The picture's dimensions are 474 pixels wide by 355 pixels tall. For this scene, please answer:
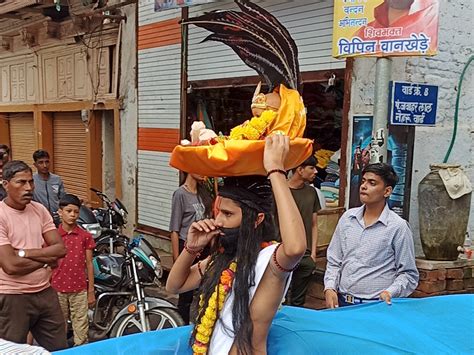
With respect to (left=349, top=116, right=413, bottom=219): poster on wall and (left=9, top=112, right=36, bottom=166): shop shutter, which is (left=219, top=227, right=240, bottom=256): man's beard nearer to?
(left=349, top=116, right=413, bottom=219): poster on wall

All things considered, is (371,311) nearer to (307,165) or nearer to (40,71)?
(307,165)

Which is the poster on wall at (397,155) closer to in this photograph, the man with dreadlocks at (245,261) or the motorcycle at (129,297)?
the motorcycle at (129,297)

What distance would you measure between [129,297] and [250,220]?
11.1 feet

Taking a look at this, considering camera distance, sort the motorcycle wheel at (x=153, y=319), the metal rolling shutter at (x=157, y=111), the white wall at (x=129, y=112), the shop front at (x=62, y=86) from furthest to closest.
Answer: the shop front at (x=62, y=86) < the white wall at (x=129, y=112) < the metal rolling shutter at (x=157, y=111) < the motorcycle wheel at (x=153, y=319)

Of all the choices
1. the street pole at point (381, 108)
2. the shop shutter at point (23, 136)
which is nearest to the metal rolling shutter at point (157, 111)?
the street pole at point (381, 108)

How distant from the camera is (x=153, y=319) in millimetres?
4906

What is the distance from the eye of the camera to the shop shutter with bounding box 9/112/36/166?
13977 mm

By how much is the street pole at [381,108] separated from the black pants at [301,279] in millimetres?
1227

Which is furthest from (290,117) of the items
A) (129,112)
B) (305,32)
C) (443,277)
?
(129,112)

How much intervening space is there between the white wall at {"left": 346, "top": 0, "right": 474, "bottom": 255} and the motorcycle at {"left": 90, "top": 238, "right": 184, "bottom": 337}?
2.76 meters

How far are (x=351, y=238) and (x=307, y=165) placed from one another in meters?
1.78

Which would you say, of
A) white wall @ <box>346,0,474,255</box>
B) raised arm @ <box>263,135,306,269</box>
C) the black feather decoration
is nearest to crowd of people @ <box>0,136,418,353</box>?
raised arm @ <box>263,135,306,269</box>

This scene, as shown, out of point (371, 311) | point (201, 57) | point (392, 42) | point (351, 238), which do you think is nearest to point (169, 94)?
point (201, 57)

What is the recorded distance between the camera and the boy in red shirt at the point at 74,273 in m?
4.84
